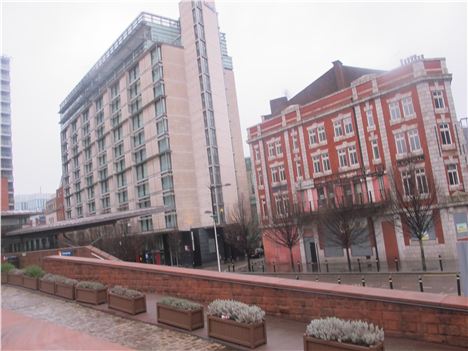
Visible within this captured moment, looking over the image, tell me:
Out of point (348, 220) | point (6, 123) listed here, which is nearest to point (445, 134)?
point (348, 220)

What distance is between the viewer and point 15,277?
1881 centimetres

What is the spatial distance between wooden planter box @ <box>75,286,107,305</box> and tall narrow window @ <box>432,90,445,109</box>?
29159 millimetres

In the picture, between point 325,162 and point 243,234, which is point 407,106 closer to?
point 325,162

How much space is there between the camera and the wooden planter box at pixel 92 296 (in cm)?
1276

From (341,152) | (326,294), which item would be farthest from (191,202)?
(326,294)

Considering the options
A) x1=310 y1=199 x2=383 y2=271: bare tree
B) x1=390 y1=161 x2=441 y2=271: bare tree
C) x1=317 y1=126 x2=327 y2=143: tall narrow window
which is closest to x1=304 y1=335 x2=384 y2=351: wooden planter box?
x1=390 y1=161 x2=441 y2=271: bare tree

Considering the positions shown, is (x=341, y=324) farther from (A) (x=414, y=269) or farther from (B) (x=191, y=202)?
(B) (x=191, y=202)

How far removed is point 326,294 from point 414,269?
21.4 metres

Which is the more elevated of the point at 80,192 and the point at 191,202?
the point at 80,192

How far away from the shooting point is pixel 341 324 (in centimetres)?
646

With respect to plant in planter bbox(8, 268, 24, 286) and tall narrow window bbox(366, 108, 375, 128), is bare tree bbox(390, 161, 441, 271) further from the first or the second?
plant in planter bbox(8, 268, 24, 286)

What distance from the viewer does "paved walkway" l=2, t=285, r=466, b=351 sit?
7820mm

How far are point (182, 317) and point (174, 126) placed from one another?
47376 millimetres

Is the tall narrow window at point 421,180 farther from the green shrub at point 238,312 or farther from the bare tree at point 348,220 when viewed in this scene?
the green shrub at point 238,312
